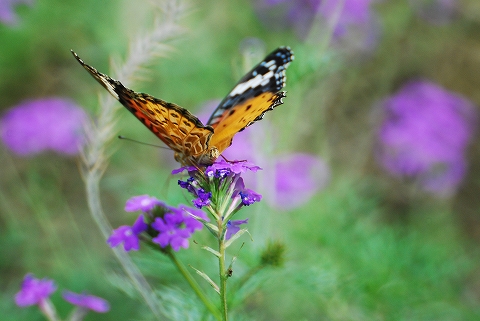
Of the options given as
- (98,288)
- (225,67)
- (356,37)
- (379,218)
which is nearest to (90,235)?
(98,288)

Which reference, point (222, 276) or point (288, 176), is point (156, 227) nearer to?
point (222, 276)

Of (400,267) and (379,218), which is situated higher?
(379,218)

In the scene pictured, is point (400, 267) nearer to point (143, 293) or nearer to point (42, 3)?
point (143, 293)

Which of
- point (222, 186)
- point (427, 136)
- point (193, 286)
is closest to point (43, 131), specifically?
point (193, 286)

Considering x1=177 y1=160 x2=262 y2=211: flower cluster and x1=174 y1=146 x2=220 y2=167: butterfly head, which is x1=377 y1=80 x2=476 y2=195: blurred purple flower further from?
x1=177 y1=160 x2=262 y2=211: flower cluster

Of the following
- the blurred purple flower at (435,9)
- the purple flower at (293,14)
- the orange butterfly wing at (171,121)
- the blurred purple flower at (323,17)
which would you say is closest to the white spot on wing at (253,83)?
the orange butterfly wing at (171,121)

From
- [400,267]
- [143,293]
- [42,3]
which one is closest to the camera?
[143,293]
